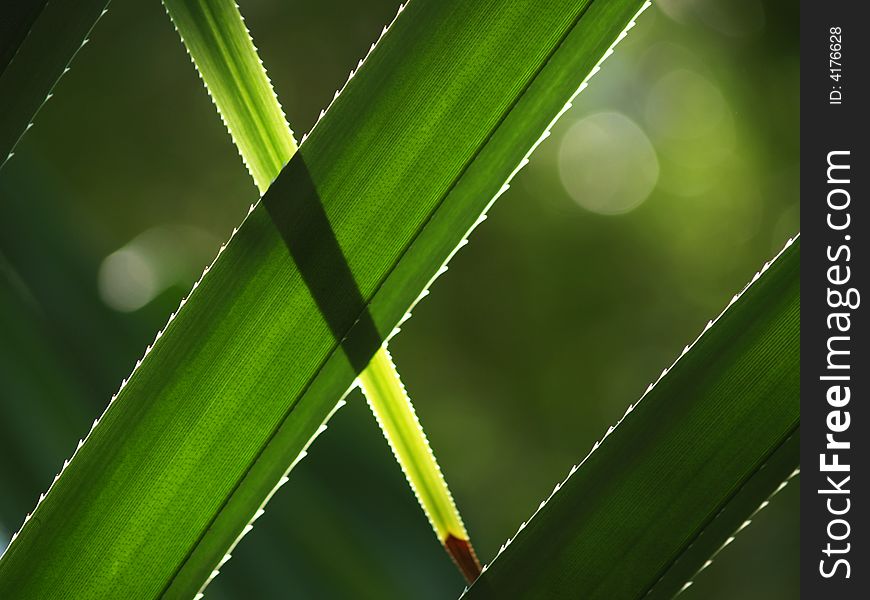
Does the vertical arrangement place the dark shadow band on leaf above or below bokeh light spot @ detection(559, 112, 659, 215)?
below

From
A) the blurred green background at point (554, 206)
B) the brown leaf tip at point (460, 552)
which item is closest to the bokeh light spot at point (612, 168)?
the blurred green background at point (554, 206)

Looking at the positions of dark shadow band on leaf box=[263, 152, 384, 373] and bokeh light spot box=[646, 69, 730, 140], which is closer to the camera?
dark shadow band on leaf box=[263, 152, 384, 373]

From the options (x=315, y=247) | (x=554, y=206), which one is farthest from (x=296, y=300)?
(x=554, y=206)

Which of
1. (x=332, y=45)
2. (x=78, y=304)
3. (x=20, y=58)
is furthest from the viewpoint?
(x=332, y=45)

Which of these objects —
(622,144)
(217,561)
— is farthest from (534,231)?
(217,561)

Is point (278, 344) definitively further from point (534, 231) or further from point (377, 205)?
point (534, 231)

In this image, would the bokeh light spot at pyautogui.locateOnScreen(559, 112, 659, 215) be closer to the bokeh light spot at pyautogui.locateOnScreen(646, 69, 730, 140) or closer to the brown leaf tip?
the bokeh light spot at pyautogui.locateOnScreen(646, 69, 730, 140)

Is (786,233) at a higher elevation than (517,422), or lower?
higher

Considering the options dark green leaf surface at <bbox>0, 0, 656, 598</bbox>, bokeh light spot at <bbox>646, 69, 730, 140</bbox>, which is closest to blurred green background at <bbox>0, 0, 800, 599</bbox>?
bokeh light spot at <bbox>646, 69, 730, 140</bbox>
